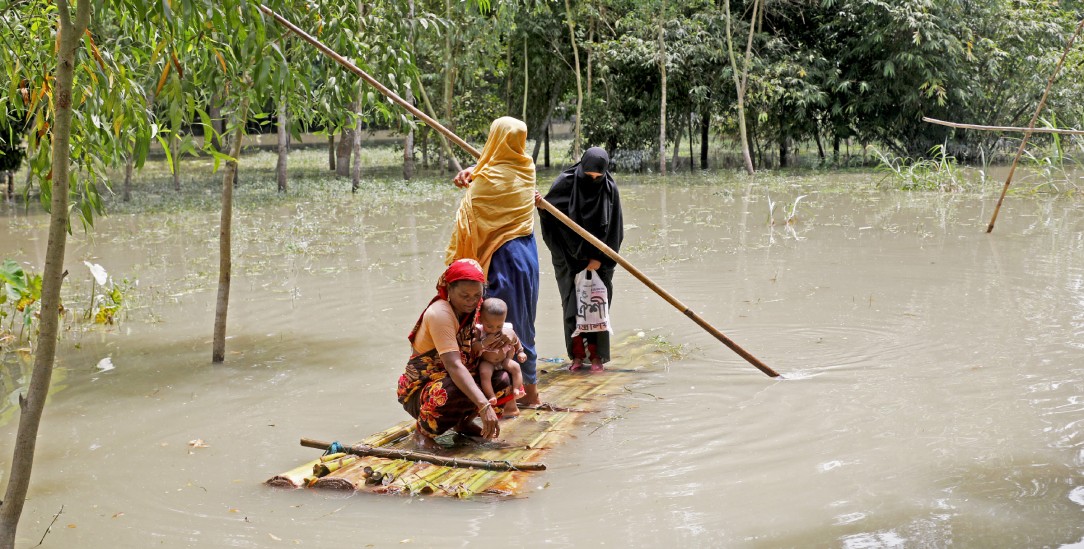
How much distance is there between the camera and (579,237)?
19.7 ft

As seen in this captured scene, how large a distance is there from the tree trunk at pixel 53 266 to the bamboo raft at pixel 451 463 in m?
1.26

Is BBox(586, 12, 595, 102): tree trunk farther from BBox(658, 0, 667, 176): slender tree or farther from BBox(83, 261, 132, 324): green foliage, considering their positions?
BBox(83, 261, 132, 324): green foliage

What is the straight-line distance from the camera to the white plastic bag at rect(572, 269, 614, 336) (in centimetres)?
602

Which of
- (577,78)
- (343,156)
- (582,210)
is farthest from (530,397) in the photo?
(343,156)

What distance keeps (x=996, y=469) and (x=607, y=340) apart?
2.50 meters

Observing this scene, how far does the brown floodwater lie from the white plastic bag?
0.41 metres

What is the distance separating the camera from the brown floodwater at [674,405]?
12.4ft

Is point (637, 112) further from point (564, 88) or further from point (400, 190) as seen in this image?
point (400, 190)

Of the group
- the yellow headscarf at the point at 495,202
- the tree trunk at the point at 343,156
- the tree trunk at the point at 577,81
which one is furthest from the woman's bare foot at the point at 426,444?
the tree trunk at the point at 343,156

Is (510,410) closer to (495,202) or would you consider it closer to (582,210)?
(495,202)

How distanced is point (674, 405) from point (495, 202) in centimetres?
146

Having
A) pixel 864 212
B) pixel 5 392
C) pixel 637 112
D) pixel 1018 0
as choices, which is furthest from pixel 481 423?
pixel 1018 0

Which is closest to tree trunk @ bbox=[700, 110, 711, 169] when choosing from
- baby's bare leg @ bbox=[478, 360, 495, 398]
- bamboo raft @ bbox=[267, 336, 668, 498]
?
bamboo raft @ bbox=[267, 336, 668, 498]

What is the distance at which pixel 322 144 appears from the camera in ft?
111
